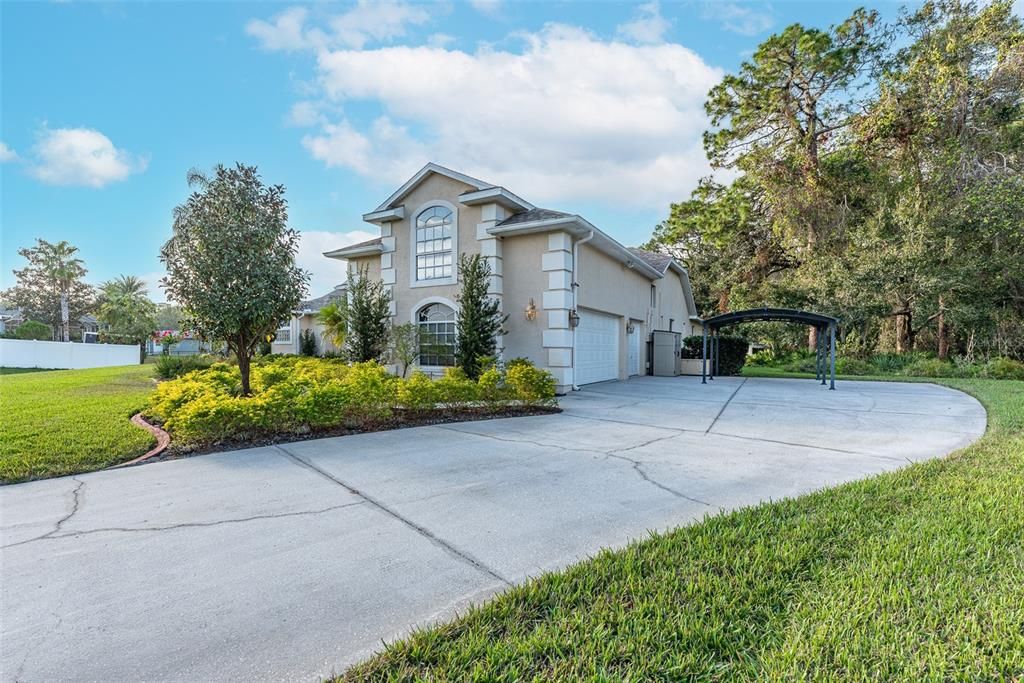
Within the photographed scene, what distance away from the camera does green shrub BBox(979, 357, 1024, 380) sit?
1602cm

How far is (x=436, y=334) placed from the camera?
13.1m

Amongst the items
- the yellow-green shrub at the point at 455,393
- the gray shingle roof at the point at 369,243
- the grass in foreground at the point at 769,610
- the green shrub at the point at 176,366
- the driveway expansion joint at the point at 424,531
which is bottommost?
the driveway expansion joint at the point at 424,531

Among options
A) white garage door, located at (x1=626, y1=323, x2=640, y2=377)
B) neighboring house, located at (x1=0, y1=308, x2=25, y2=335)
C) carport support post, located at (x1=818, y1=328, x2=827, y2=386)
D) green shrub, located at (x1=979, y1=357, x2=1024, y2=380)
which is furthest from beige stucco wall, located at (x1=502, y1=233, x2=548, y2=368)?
neighboring house, located at (x1=0, y1=308, x2=25, y2=335)

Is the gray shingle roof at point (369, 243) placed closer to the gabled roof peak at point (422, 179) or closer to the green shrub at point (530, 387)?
the gabled roof peak at point (422, 179)

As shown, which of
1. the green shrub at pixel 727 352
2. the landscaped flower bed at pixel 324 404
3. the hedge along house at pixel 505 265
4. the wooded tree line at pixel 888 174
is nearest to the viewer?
the landscaped flower bed at pixel 324 404

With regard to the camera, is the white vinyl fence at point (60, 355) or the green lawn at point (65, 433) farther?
the white vinyl fence at point (60, 355)

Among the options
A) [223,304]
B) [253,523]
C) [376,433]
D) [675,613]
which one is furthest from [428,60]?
[675,613]

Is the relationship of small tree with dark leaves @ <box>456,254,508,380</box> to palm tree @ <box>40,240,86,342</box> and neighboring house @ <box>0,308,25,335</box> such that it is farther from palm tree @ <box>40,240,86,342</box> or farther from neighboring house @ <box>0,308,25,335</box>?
neighboring house @ <box>0,308,25,335</box>

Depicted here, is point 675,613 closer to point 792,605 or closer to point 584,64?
point 792,605

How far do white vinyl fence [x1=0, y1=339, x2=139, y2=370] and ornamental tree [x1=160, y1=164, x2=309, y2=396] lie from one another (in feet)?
70.3

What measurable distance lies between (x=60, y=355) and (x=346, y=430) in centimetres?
2722

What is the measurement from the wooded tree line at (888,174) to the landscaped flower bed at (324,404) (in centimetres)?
1663

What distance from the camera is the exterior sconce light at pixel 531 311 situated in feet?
38.9

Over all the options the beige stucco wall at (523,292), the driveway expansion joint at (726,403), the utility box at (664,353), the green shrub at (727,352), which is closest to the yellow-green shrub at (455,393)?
the beige stucco wall at (523,292)
